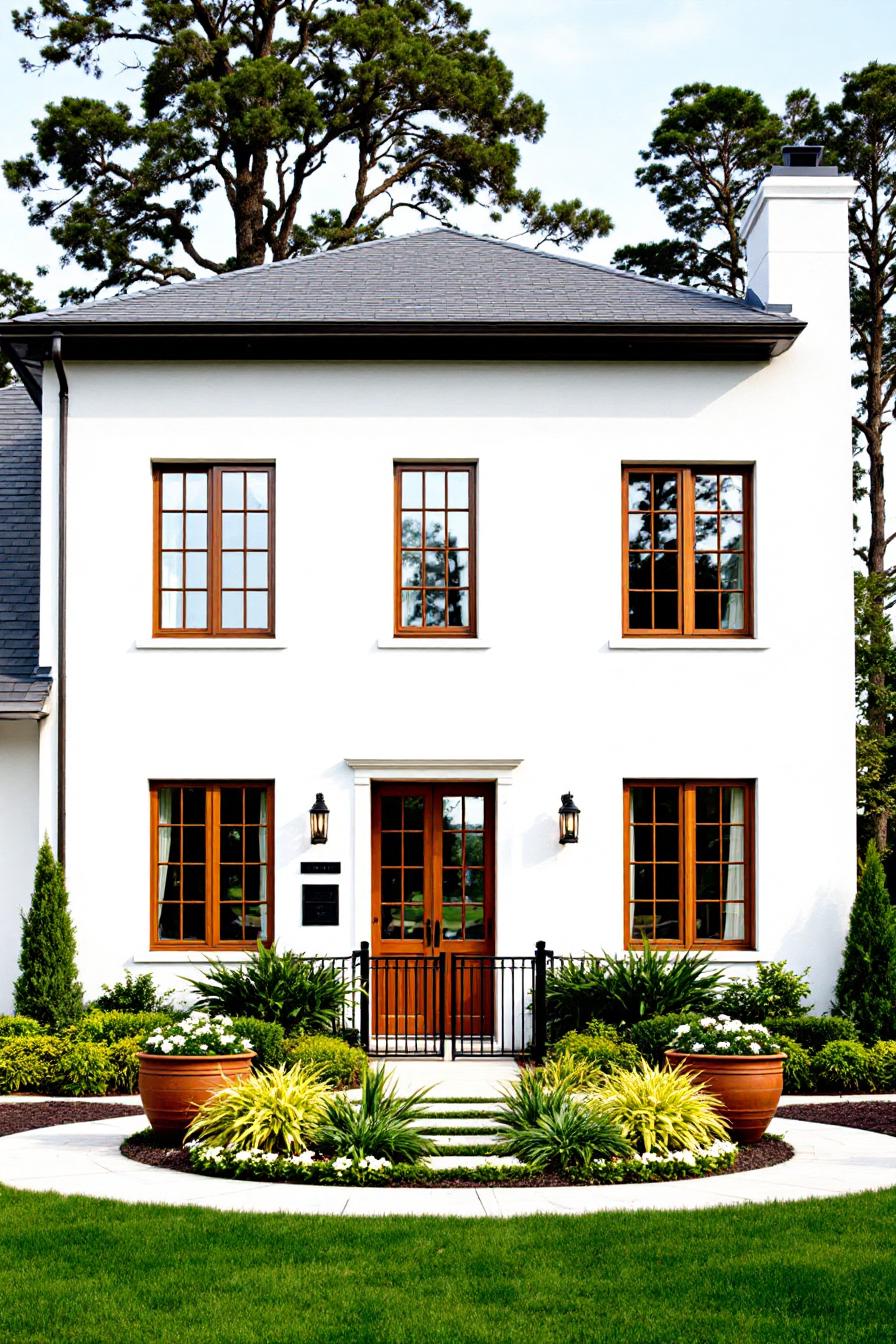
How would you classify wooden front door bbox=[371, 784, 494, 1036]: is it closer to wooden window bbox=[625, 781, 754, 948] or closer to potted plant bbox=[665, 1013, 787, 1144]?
wooden window bbox=[625, 781, 754, 948]

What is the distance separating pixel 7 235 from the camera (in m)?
29.2

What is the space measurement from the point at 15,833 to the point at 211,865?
6.71 ft

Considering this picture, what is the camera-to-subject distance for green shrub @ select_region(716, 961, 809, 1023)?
48.3ft

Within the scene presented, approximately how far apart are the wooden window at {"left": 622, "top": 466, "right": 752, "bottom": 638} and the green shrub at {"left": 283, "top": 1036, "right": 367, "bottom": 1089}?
5.30 meters

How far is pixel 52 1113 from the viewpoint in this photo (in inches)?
488

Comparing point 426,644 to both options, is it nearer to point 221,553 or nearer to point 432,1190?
point 221,553

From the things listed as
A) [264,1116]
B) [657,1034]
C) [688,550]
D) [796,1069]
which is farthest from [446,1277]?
[688,550]

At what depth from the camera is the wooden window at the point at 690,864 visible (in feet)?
50.3

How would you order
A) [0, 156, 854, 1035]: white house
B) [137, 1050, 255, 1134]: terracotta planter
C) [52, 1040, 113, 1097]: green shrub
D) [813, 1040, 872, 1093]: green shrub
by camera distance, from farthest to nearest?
1. [0, 156, 854, 1035]: white house
2. [813, 1040, 872, 1093]: green shrub
3. [52, 1040, 113, 1097]: green shrub
4. [137, 1050, 255, 1134]: terracotta planter

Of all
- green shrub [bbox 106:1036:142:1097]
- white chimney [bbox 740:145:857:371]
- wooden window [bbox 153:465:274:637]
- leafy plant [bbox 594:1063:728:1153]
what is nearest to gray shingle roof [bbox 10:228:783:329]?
white chimney [bbox 740:145:857:371]

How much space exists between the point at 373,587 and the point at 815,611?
459 cm

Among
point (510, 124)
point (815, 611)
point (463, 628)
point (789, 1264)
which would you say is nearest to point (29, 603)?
point (463, 628)

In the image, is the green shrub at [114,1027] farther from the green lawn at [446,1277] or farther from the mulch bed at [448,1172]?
the green lawn at [446,1277]

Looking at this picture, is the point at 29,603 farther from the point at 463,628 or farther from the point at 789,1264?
the point at 789,1264
